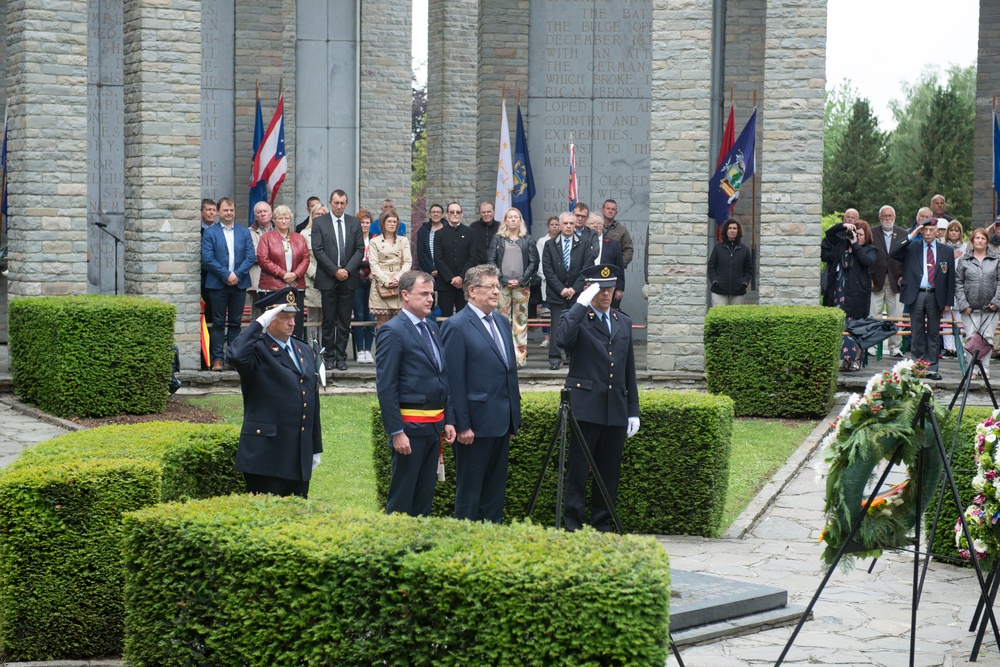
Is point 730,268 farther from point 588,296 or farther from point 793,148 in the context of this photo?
point 588,296

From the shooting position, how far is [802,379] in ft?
49.0

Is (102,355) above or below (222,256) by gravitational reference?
below

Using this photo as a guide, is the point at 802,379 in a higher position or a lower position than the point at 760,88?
lower

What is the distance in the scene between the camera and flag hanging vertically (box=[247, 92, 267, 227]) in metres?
21.5

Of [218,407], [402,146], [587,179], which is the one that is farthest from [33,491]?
[402,146]

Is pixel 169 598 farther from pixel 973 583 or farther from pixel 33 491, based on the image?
pixel 973 583

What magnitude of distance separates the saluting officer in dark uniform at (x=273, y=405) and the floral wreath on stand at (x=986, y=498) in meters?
3.72

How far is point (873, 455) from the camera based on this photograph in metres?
7.08

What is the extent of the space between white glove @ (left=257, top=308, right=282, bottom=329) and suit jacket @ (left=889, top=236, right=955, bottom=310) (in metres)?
10.6

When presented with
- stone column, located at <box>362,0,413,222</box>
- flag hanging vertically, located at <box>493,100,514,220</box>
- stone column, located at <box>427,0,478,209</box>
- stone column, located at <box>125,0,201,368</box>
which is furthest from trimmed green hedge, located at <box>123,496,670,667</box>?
stone column, located at <box>427,0,478,209</box>

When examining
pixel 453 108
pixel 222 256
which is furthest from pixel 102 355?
pixel 453 108

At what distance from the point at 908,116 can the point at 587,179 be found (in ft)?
193

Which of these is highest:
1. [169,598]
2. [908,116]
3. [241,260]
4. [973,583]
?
[908,116]

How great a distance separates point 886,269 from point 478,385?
39.0 ft
